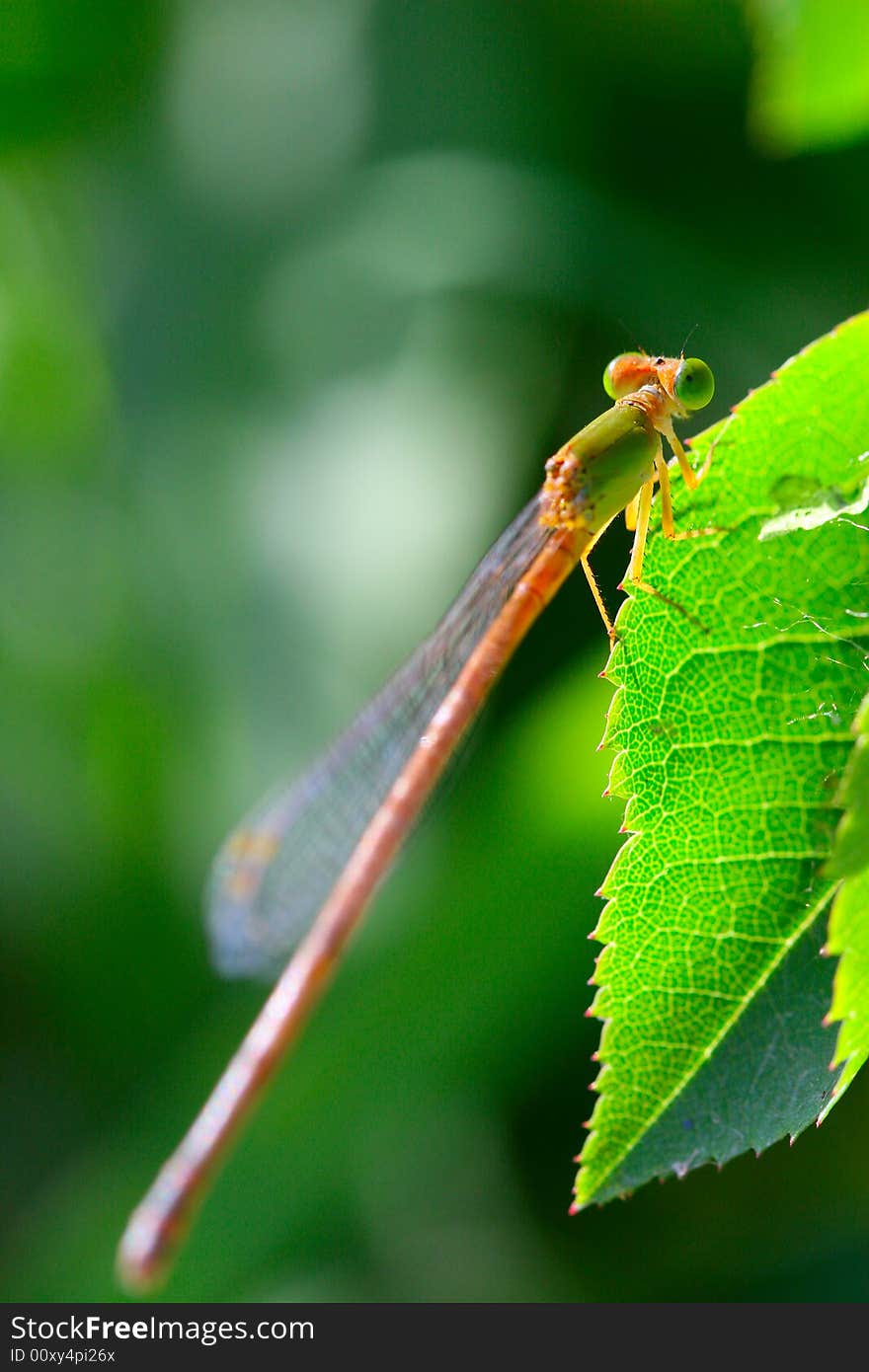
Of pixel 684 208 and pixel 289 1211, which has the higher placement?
pixel 684 208

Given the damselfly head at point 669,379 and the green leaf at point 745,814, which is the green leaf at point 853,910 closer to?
the green leaf at point 745,814

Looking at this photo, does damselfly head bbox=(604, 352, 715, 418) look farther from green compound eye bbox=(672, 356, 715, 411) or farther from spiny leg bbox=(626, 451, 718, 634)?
spiny leg bbox=(626, 451, 718, 634)

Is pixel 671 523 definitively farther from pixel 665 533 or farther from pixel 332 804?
pixel 332 804

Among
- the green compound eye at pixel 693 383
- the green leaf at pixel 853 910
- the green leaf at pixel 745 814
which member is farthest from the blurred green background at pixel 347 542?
the green leaf at pixel 853 910

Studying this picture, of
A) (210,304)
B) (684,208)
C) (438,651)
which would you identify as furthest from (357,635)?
(684,208)

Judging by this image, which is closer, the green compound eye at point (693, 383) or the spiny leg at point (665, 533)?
the spiny leg at point (665, 533)

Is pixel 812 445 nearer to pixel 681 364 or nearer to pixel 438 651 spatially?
pixel 681 364

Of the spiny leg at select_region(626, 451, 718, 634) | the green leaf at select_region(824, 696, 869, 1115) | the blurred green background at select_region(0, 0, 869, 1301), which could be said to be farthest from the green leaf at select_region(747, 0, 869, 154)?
the green leaf at select_region(824, 696, 869, 1115)
